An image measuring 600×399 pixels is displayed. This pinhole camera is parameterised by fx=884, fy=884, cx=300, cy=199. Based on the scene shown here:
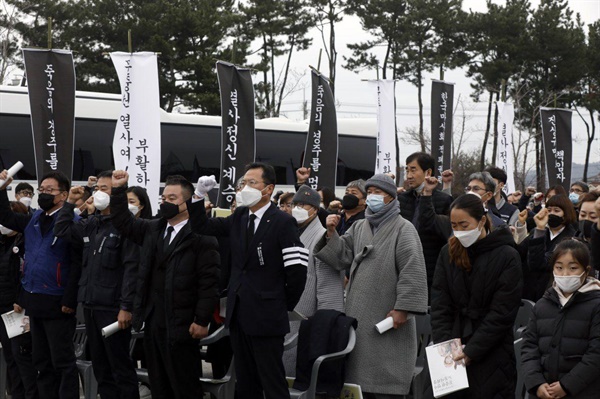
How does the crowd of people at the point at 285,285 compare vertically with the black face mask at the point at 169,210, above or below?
below

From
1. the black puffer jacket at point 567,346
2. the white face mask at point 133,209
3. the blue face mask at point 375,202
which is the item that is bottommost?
the black puffer jacket at point 567,346

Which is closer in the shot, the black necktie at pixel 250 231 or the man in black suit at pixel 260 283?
the man in black suit at pixel 260 283

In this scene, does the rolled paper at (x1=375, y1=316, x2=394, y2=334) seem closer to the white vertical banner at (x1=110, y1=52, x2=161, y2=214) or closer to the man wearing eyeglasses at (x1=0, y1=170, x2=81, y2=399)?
the man wearing eyeglasses at (x1=0, y1=170, x2=81, y2=399)

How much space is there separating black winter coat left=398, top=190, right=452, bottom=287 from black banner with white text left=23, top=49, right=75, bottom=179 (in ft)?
19.5

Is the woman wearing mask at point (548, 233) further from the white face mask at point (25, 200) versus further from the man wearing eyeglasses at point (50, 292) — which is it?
the white face mask at point (25, 200)

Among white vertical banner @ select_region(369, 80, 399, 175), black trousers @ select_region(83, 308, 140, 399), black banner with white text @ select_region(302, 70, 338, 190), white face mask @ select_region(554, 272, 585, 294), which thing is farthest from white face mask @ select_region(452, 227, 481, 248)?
white vertical banner @ select_region(369, 80, 399, 175)

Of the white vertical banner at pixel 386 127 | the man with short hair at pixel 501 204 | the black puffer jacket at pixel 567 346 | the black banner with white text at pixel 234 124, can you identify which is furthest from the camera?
the white vertical banner at pixel 386 127

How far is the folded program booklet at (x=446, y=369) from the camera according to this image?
529 centimetres

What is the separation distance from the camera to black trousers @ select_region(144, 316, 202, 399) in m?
6.39

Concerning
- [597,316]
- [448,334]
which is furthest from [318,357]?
[597,316]

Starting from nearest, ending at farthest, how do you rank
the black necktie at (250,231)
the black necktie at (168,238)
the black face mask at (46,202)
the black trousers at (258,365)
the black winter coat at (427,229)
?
the black trousers at (258,365), the black necktie at (250,231), the black necktie at (168,238), the black winter coat at (427,229), the black face mask at (46,202)

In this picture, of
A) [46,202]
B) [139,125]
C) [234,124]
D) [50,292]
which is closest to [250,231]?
[50,292]

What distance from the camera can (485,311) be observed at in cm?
541

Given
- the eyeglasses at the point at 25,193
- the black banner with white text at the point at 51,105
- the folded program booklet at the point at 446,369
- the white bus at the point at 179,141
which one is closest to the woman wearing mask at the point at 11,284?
the eyeglasses at the point at 25,193
